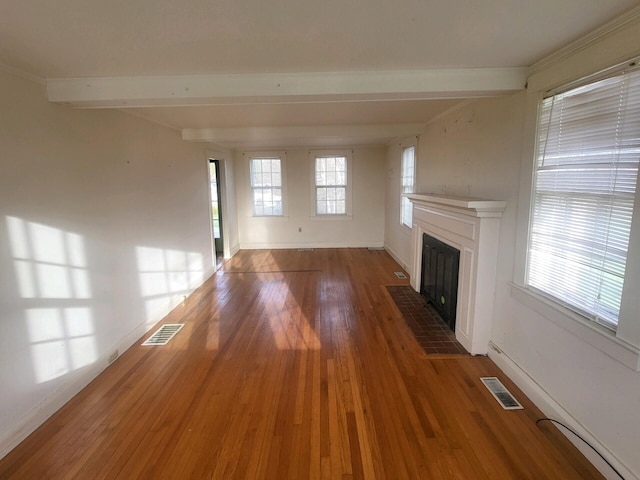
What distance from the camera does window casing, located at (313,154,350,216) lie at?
7.27 metres

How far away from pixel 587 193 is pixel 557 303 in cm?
71

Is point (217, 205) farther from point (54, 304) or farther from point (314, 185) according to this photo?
point (54, 304)

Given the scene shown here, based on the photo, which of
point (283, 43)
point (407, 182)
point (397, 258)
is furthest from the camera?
point (397, 258)

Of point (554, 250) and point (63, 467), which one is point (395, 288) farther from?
point (63, 467)

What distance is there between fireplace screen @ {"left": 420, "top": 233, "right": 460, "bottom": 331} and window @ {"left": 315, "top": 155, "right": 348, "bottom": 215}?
136 inches

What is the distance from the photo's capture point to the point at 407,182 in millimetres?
5570

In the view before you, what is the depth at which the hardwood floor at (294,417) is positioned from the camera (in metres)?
1.79

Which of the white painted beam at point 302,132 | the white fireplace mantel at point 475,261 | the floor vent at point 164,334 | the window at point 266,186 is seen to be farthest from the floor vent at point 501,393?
the window at point 266,186

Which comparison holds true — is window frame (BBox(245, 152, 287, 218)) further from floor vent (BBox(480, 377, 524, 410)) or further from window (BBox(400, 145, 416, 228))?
floor vent (BBox(480, 377, 524, 410))

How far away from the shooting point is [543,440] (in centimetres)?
194

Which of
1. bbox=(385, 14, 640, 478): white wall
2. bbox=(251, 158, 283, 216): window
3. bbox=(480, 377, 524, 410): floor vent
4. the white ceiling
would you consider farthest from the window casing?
bbox=(480, 377, 524, 410): floor vent

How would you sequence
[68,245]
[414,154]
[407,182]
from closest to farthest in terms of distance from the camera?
[68,245]
[414,154]
[407,182]

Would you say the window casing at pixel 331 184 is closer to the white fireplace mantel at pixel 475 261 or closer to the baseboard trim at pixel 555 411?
the white fireplace mantel at pixel 475 261

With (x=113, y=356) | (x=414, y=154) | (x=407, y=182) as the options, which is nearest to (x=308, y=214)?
(x=407, y=182)
